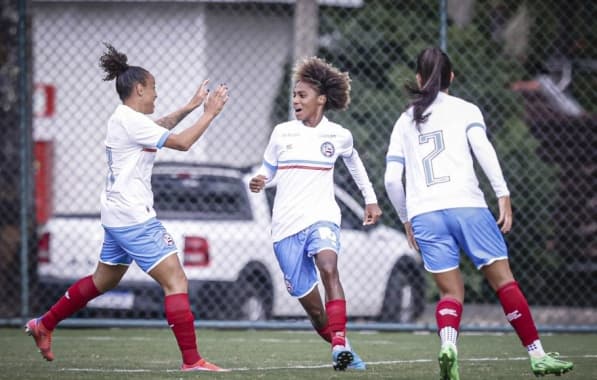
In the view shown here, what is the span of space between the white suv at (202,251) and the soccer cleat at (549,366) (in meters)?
5.66

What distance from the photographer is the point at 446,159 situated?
700 cm

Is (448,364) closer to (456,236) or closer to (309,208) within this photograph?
(456,236)

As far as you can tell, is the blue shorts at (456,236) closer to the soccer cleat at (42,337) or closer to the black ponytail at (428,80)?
the black ponytail at (428,80)

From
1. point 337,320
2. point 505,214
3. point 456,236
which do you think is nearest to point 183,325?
point 337,320

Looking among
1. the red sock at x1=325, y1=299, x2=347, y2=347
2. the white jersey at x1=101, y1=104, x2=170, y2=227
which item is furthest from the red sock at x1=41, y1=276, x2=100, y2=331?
the red sock at x1=325, y1=299, x2=347, y2=347

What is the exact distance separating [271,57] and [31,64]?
149 inches

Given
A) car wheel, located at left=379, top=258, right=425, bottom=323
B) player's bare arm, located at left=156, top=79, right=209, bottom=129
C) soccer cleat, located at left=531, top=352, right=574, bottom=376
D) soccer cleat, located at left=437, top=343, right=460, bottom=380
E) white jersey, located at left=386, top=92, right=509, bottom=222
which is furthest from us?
car wheel, located at left=379, top=258, right=425, bottom=323

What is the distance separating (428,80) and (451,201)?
68 cm

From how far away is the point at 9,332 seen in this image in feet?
37.0

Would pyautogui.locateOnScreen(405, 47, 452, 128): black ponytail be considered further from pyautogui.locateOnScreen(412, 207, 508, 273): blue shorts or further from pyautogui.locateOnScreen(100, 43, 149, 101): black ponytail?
pyautogui.locateOnScreen(100, 43, 149, 101): black ponytail

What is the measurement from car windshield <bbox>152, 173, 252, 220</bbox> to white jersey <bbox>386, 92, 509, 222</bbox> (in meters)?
5.44

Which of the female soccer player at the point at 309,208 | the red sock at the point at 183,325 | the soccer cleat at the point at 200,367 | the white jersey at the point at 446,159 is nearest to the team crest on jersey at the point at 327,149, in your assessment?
the female soccer player at the point at 309,208

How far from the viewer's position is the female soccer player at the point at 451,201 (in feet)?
22.7

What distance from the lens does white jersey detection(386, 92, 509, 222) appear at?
6.96 metres
